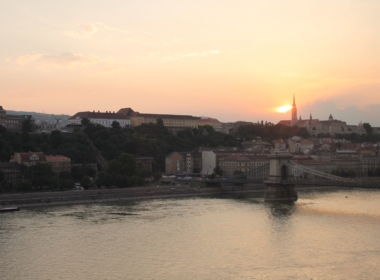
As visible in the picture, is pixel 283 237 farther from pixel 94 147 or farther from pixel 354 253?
pixel 94 147

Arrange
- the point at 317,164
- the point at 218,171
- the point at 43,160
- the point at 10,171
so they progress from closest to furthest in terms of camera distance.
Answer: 1. the point at 10,171
2. the point at 43,160
3. the point at 218,171
4. the point at 317,164

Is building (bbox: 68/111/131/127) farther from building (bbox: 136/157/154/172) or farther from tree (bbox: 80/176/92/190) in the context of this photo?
tree (bbox: 80/176/92/190)

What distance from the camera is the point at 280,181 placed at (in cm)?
2977

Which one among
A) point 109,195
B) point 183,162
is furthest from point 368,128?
point 109,195

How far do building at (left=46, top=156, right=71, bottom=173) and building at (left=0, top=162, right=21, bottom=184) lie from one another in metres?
2.82

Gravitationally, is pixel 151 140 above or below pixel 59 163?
above

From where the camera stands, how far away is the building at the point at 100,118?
186 feet

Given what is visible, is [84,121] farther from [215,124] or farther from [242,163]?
[215,124]

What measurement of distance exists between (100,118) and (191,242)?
41167mm

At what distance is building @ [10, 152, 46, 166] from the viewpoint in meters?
32.9

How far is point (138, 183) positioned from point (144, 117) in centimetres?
2880

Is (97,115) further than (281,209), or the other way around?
(97,115)

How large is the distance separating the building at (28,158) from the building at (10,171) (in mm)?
921

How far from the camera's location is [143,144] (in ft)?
151
